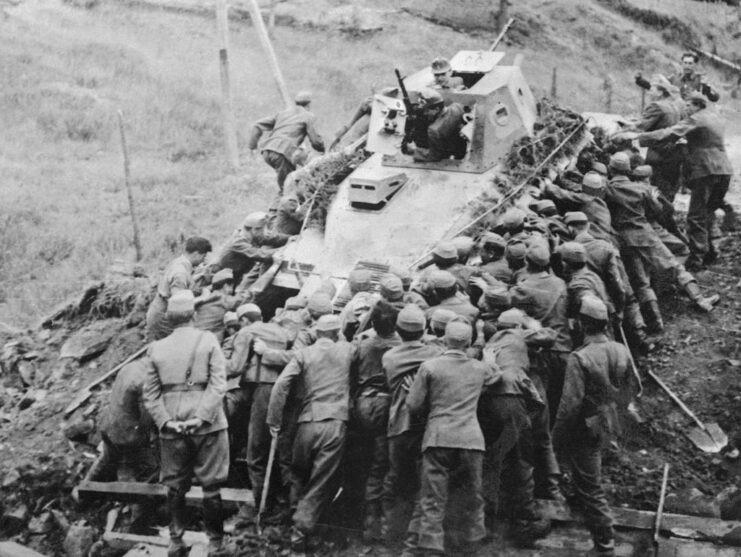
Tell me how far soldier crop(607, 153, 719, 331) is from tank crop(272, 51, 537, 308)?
134 centimetres

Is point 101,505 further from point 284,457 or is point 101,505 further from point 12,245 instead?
point 12,245

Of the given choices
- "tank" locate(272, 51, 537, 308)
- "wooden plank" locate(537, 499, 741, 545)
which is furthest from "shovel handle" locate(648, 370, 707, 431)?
"tank" locate(272, 51, 537, 308)

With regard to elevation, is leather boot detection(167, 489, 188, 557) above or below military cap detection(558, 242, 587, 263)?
below

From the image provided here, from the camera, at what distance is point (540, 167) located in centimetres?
1088

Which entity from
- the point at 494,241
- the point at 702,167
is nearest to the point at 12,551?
the point at 494,241

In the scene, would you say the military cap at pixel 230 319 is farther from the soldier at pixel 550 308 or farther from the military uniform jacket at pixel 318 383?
the soldier at pixel 550 308

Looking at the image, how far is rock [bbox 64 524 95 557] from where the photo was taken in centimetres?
736

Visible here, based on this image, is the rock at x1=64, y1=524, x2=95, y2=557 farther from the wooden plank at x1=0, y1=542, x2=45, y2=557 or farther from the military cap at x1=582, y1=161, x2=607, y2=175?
the military cap at x1=582, y1=161, x2=607, y2=175

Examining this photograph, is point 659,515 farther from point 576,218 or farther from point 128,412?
point 128,412

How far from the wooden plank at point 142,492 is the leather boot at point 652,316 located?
16.9 ft

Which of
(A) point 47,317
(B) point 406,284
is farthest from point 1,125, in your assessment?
(B) point 406,284

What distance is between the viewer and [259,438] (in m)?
7.54

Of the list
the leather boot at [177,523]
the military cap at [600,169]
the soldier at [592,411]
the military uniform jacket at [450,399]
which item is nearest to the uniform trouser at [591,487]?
the soldier at [592,411]

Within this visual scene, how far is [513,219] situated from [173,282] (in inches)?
135
